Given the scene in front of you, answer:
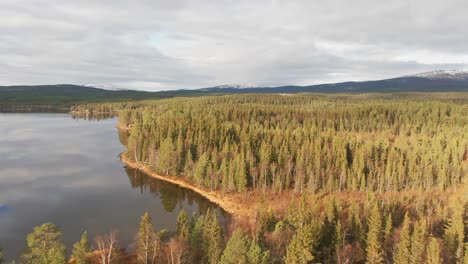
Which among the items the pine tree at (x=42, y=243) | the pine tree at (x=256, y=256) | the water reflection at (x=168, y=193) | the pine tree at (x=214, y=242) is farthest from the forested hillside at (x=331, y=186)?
the pine tree at (x=42, y=243)

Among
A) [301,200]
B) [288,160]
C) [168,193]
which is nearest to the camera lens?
[301,200]

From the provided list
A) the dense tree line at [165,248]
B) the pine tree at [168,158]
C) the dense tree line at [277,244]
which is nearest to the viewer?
the dense tree line at [165,248]

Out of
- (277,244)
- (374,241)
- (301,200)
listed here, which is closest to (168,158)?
(301,200)

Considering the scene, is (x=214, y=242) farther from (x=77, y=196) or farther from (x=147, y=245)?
(x=77, y=196)

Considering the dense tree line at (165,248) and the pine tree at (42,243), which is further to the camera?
the pine tree at (42,243)

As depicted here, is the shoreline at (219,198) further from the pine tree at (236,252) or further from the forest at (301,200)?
the pine tree at (236,252)

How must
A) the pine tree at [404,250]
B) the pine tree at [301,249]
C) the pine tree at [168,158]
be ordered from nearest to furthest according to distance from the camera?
1. the pine tree at [301,249]
2. the pine tree at [404,250]
3. the pine tree at [168,158]

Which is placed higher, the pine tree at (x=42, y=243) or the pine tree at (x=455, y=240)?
the pine tree at (x=42, y=243)

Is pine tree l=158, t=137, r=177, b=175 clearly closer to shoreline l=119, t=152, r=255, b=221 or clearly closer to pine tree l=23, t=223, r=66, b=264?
shoreline l=119, t=152, r=255, b=221
